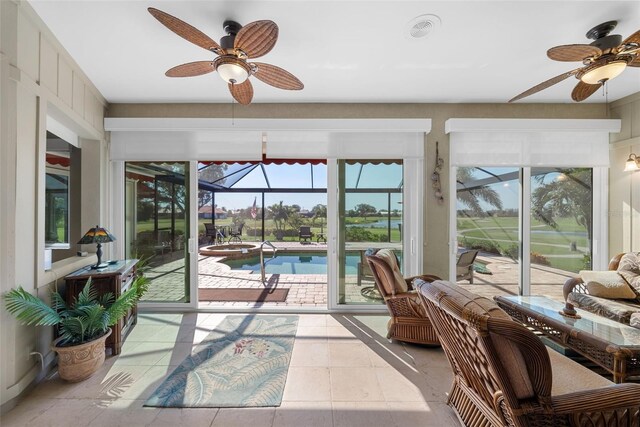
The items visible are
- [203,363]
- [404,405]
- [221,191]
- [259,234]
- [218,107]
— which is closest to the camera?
[404,405]

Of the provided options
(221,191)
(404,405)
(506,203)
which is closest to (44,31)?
(404,405)

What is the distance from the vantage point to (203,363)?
2.38 m

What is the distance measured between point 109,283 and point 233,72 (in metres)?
2.23

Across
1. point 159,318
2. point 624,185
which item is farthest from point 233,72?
point 624,185

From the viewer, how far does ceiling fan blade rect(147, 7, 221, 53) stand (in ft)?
5.11

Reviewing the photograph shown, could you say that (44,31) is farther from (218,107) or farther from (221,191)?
(221,191)

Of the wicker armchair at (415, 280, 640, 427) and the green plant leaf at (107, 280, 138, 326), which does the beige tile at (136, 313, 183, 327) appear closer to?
the green plant leaf at (107, 280, 138, 326)

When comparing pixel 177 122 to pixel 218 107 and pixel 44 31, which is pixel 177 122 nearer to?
pixel 218 107

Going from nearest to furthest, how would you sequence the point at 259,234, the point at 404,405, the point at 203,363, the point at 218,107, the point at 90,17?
the point at 404,405 < the point at 90,17 < the point at 203,363 < the point at 218,107 < the point at 259,234

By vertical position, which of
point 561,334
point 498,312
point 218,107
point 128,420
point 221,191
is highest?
point 218,107

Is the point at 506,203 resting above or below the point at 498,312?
above

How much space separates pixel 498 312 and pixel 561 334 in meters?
1.67

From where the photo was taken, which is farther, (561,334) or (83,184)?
(83,184)

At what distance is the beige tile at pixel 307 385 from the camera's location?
1.96 metres
